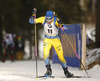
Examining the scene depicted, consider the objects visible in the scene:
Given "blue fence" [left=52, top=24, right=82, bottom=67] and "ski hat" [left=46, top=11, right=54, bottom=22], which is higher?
"ski hat" [left=46, top=11, right=54, bottom=22]

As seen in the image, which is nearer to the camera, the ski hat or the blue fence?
the ski hat

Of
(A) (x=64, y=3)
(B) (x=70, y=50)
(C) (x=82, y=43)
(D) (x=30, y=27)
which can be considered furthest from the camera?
(D) (x=30, y=27)

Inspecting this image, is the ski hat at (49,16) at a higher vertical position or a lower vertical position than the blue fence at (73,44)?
higher

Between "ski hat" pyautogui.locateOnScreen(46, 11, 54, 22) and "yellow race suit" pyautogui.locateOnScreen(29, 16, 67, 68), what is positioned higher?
"ski hat" pyautogui.locateOnScreen(46, 11, 54, 22)

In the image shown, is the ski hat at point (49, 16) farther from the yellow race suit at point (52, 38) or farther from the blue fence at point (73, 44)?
the blue fence at point (73, 44)

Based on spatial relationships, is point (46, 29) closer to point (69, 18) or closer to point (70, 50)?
point (70, 50)

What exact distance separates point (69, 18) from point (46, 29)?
1468 cm

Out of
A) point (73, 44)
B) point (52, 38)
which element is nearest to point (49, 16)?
point (52, 38)

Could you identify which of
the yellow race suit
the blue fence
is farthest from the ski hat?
the blue fence

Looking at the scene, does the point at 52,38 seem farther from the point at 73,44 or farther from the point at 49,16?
the point at 73,44

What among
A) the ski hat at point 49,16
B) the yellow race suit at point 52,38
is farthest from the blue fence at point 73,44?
the ski hat at point 49,16

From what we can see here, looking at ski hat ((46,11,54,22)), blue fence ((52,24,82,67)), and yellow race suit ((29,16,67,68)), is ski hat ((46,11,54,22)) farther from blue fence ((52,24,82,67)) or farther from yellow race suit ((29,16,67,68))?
blue fence ((52,24,82,67))

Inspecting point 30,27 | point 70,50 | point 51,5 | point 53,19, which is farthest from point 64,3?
point 53,19

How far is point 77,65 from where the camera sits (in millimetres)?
10812
